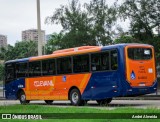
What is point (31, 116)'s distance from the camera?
11.3 metres

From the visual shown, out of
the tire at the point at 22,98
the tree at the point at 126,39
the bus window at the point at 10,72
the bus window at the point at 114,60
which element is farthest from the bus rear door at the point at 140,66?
the tree at the point at 126,39

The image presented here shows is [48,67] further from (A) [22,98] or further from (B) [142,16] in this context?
(B) [142,16]

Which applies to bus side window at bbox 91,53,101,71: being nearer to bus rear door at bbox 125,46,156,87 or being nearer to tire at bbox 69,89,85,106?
bus rear door at bbox 125,46,156,87

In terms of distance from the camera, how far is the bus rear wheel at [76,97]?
75.4 feet

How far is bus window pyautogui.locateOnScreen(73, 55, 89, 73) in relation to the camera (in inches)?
881

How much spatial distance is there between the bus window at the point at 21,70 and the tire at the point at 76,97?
499cm

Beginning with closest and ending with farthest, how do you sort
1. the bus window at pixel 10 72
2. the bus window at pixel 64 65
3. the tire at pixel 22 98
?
the bus window at pixel 64 65
the tire at pixel 22 98
the bus window at pixel 10 72

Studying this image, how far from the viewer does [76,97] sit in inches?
919

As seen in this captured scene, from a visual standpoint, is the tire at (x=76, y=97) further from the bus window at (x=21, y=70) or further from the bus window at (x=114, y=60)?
the bus window at (x=21, y=70)

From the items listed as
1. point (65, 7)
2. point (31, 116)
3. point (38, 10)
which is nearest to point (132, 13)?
point (65, 7)

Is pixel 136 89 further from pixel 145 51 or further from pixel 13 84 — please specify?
pixel 13 84

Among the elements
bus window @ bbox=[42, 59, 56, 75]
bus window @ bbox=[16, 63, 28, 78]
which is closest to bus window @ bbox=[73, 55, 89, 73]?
bus window @ bbox=[42, 59, 56, 75]

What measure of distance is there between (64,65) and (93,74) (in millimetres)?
2613

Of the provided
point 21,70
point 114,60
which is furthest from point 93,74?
point 21,70
